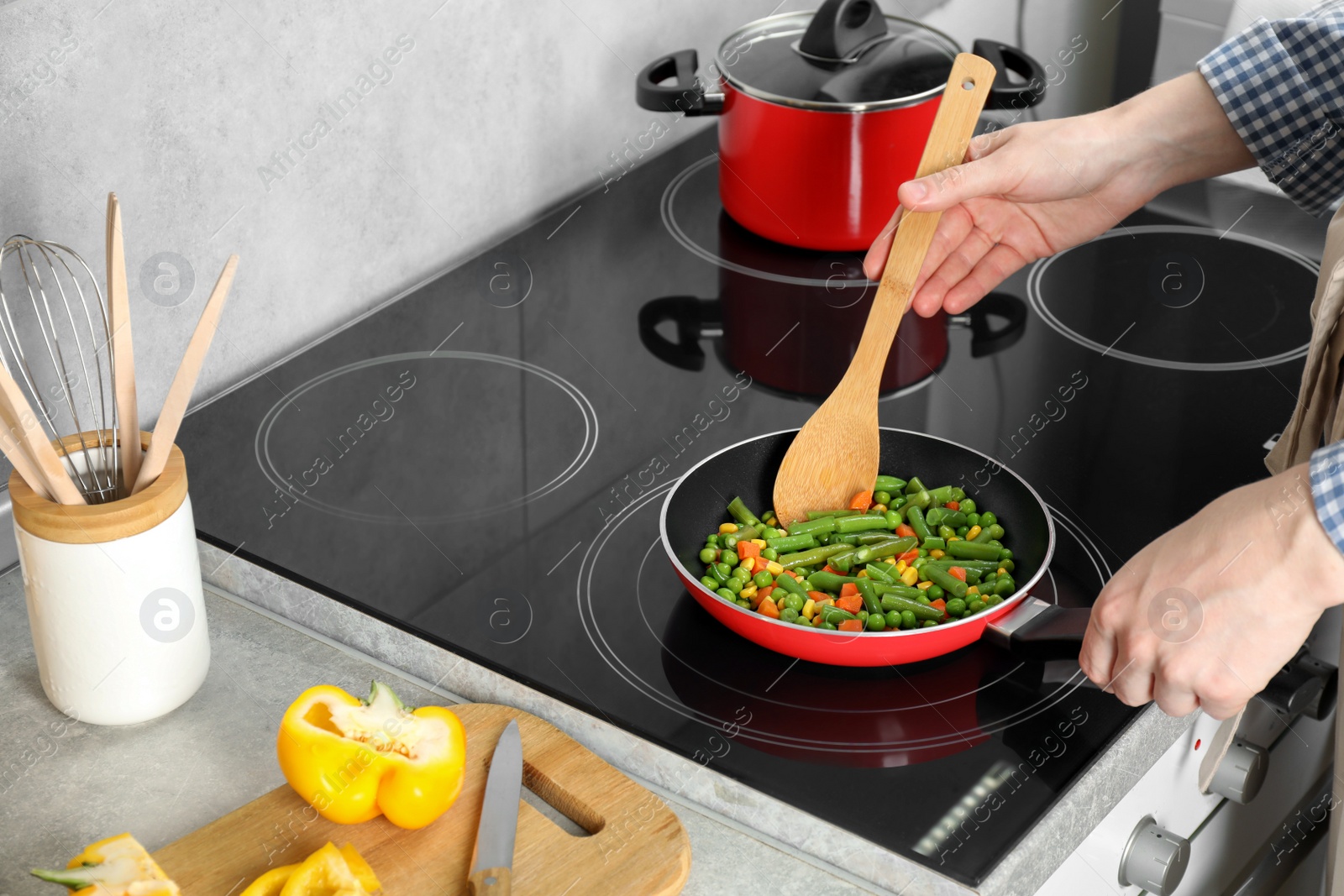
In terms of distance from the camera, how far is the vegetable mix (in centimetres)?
89

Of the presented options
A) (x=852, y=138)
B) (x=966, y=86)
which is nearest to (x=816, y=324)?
(x=852, y=138)

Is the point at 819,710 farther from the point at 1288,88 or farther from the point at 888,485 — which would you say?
the point at 1288,88

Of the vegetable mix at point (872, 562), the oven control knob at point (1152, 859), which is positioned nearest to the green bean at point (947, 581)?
the vegetable mix at point (872, 562)

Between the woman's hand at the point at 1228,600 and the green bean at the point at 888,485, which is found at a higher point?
the woman's hand at the point at 1228,600

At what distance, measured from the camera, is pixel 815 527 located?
0.97 m

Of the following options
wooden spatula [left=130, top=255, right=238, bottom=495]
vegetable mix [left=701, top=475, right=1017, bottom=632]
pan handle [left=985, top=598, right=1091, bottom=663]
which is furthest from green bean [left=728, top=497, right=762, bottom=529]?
wooden spatula [left=130, top=255, right=238, bottom=495]

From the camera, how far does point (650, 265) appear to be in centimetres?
142

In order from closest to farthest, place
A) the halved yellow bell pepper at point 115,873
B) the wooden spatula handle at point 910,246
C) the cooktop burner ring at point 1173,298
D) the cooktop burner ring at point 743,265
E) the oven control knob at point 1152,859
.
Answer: the halved yellow bell pepper at point 115,873 < the oven control knob at point 1152,859 < the wooden spatula handle at point 910,246 < the cooktop burner ring at point 1173,298 < the cooktop burner ring at point 743,265

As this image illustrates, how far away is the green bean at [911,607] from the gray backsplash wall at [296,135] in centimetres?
60

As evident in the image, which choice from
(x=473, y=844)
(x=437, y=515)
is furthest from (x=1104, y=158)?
(x=473, y=844)

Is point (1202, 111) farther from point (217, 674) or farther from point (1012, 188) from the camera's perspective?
point (217, 674)

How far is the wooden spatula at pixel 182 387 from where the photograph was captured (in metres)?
0.77

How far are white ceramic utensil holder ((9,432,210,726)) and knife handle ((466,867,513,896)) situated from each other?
0.28 metres

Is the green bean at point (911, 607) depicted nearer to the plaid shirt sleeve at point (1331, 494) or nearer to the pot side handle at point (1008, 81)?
the plaid shirt sleeve at point (1331, 494)
